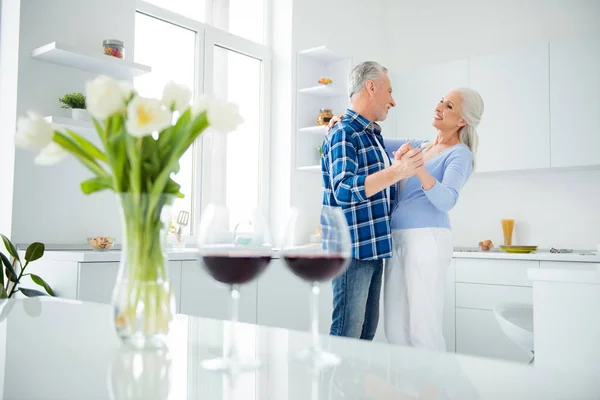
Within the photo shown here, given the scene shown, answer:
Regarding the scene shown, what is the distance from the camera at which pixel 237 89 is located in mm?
4453

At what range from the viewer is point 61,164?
9.93 feet

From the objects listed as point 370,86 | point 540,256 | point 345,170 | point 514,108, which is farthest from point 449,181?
point 514,108

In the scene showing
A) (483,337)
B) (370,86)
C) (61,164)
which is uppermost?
(370,86)

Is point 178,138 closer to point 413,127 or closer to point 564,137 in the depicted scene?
point 564,137

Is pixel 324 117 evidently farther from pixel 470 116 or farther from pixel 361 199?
pixel 361 199

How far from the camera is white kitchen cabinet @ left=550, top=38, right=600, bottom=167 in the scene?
13.2ft

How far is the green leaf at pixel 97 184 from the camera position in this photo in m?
0.70

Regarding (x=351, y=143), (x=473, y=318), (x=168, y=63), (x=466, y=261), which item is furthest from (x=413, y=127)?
(x=351, y=143)

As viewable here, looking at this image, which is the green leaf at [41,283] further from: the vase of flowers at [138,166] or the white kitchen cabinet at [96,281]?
the vase of flowers at [138,166]

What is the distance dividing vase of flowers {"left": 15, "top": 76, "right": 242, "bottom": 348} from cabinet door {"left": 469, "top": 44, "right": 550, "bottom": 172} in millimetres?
3968

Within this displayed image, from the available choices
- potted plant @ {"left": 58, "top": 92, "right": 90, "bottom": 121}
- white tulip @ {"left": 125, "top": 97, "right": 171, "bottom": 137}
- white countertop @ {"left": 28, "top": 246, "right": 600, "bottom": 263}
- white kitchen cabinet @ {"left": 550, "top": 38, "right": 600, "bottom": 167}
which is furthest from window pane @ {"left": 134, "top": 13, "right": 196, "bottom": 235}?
white tulip @ {"left": 125, "top": 97, "right": 171, "bottom": 137}

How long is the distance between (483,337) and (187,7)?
3115 mm

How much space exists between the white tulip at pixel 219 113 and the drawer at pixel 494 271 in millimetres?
3568

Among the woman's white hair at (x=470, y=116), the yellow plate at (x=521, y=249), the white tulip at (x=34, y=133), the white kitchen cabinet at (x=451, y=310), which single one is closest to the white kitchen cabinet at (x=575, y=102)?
the yellow plate at (x=521, y=249)
